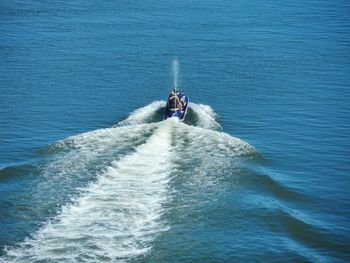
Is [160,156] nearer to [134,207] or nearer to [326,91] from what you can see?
[134,207]

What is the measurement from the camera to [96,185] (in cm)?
3562

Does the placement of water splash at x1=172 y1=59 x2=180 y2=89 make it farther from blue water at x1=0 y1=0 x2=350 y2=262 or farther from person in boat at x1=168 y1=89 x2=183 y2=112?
person in boat at x1=168 y1=89 x2=183 y2=112

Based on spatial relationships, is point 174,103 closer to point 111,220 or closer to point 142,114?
point 142,114

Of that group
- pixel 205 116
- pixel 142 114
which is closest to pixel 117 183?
pixel 142 114

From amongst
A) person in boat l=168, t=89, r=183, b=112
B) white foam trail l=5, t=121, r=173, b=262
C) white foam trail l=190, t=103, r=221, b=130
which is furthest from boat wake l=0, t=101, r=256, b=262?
person in boat l=168, t=89, r=183, b=112

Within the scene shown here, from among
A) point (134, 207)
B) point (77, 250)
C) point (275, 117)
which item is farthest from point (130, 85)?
point (77, 250)

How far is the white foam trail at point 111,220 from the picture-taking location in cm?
2811

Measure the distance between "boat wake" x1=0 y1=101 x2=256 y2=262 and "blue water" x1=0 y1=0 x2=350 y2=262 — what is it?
104 mm

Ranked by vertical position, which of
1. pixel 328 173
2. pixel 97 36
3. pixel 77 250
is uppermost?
pixel 97 36

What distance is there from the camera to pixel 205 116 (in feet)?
173

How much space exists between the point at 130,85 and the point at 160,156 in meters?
23.6

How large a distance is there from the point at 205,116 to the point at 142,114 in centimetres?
570

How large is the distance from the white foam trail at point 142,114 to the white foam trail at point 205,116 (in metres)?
3.37

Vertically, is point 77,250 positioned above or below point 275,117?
below
